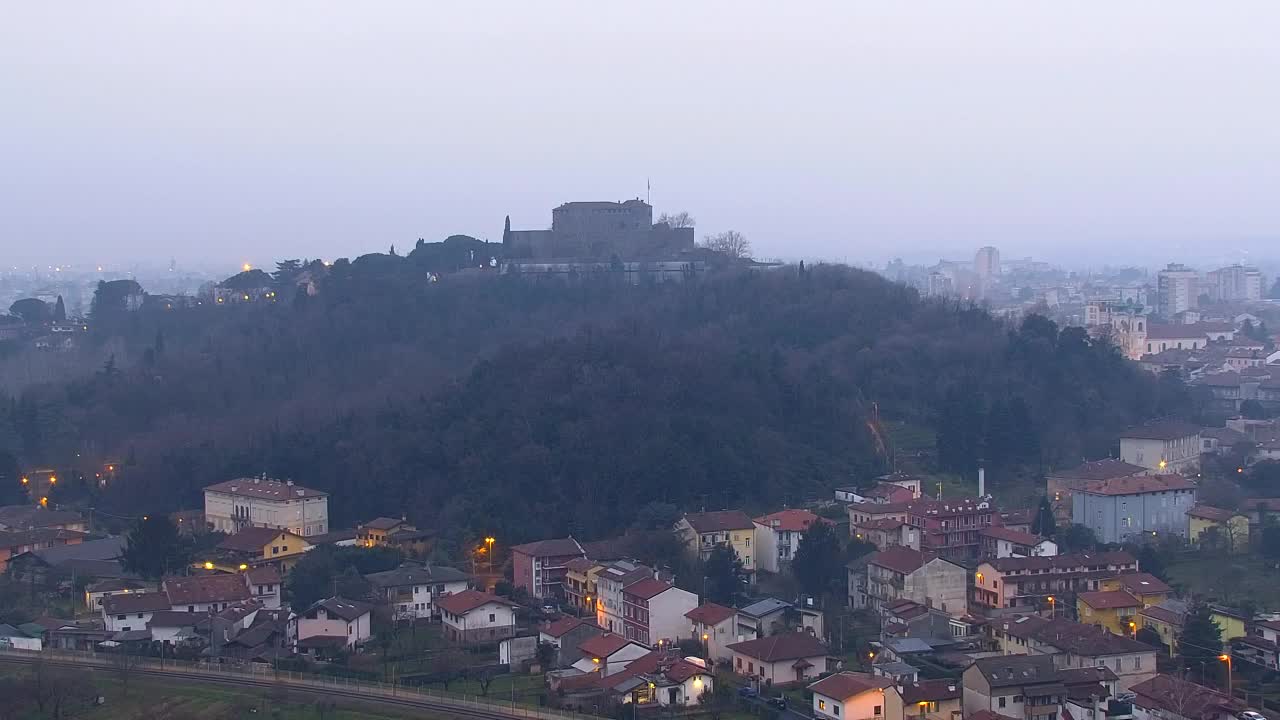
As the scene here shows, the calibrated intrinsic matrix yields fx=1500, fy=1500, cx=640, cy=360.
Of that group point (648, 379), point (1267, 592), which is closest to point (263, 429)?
point (648, 379)

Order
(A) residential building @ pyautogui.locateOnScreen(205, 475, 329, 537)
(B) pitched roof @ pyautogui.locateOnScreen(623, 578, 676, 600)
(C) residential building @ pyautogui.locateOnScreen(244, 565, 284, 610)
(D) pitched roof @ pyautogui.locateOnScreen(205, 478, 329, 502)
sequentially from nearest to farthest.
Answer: (B) pitched roof @ pyautogui.locateOnScreen(623, 578, 676, 600) < (C) residential building @ pyautogui.locateOnScreen(244, 565, 284, 610) < (A) residential building @ pyautogui.locateOnScreen(205, 475, 329, 537) < (D) pitched roof @ pyautogui.locateOnScreen(205, 478, 329, 502)

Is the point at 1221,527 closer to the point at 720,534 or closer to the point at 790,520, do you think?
the point at 790,520

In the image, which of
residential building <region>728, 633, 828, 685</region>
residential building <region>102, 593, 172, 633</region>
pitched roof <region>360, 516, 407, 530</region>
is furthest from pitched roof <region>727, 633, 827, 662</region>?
pitched roof <region>360, 516, 407, 530</region>

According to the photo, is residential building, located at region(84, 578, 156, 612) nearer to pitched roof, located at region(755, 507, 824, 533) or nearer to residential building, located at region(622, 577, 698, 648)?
residential building, located at region(622, 577, 698, 648)

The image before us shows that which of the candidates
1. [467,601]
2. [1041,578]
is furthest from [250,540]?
[1041,578]

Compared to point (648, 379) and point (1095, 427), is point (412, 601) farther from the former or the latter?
point (1095, 427)

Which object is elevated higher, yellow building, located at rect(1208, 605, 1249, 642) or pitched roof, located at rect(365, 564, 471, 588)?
pitched roof, located at rect(365, 564, 471, 588)
